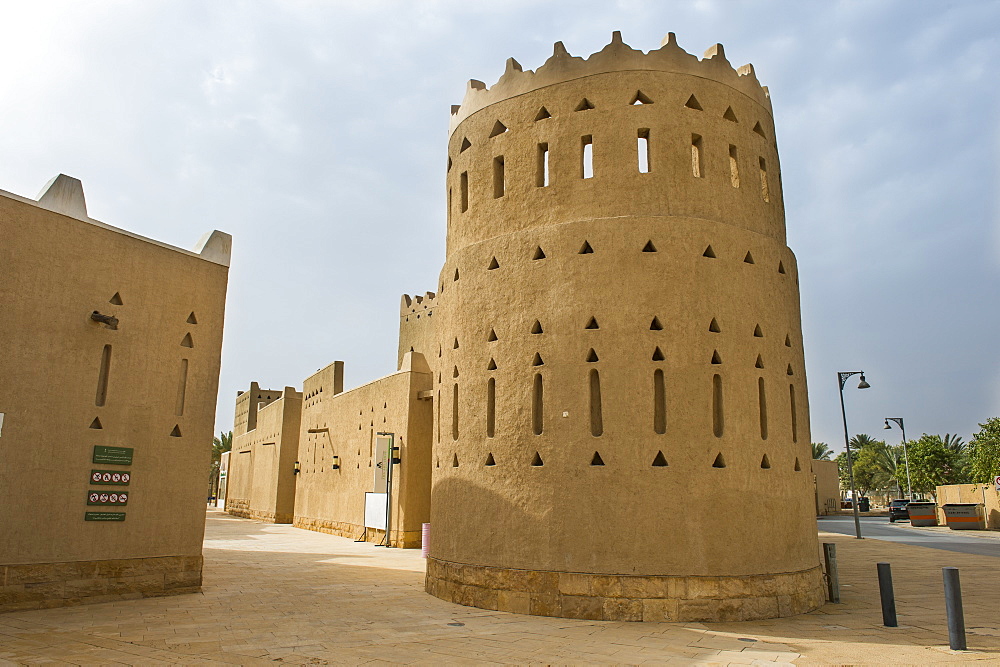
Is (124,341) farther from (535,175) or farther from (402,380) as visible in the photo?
(402,380)

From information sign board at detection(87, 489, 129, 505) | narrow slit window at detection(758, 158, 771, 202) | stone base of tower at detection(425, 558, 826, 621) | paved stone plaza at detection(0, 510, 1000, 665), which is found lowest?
paved stone plaza at detection(0, 510, 1000, 665)

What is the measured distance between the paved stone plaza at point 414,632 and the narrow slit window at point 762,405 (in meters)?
2.64

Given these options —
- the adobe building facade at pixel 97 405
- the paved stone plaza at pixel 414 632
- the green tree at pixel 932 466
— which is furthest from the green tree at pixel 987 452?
the adobe building facade at pixel 97 405

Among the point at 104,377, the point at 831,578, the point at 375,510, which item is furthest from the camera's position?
the point at 375,510

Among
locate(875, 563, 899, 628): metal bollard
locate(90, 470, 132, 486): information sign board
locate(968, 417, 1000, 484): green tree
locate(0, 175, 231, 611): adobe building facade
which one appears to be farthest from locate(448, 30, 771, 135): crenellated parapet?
locate(968, 417, 1000, 484): green tree

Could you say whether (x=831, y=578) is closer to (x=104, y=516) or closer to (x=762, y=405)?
(x=762, y=405)

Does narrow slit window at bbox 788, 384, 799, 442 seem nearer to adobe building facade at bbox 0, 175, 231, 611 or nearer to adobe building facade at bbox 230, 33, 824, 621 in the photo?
adobe building facade at bbox 230, 33, 824, 621

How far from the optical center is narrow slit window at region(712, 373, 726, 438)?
10.0m

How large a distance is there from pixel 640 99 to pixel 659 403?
195 inches

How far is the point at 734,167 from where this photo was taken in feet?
38.3

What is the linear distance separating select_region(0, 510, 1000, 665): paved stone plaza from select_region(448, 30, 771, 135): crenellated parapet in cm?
845

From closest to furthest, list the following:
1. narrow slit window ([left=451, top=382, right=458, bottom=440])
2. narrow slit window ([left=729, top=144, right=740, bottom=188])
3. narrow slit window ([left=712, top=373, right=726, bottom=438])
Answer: narrow slit window ([left=712, top=373, right=726, bottom=438])
narrow slit window ([left=729, top=144, right=740, bottom=188])
narrow slit window ([left=451, top=382, right=458, bottom=440])

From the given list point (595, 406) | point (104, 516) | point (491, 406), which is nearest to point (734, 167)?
point (595, 406)

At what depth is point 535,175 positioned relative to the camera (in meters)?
11.4
